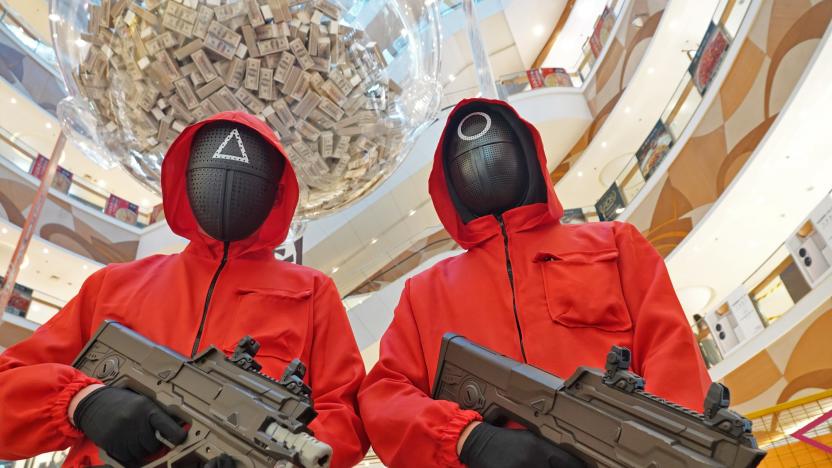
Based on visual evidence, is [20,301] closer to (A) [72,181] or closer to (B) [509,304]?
(A) [72,181]

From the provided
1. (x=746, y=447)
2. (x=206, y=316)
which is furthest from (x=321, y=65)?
(x=746, y=447)

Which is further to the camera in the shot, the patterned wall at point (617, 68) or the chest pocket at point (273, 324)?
the patterned wall at point (617, 68)

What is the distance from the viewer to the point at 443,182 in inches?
79.3

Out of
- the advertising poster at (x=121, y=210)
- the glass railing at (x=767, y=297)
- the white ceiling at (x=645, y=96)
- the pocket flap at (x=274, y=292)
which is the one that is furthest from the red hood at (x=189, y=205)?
the advertising poster at (x=121, y=210)

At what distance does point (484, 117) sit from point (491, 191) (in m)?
0.26

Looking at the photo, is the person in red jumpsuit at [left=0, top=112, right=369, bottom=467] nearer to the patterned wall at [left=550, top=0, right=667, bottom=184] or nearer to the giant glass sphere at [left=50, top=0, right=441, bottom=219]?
the giant glass sphere at [left=50, top=0, right=441, bottom=219]

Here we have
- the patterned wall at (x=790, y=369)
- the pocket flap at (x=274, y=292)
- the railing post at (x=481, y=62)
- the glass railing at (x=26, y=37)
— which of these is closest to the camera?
the pocket flap at (x=274, y=292)

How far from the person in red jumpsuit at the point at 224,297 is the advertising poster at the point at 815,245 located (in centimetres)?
647

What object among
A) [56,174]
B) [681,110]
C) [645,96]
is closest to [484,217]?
[681,110]

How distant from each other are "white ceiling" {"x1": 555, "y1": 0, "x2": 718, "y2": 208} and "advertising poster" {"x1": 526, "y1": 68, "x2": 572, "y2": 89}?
1.67 m

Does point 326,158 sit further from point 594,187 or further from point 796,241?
point 594,187

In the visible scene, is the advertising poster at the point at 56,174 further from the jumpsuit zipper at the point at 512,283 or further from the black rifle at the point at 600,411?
the black rifle at the point at 600,411

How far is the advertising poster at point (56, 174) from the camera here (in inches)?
463

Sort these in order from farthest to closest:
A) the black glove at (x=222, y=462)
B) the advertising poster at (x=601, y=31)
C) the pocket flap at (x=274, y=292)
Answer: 1. the advertising poster at (x=601, y=31)
2. the pocket flap at (x=274, y=292)
3. the black glove at (x=222, y=462)
